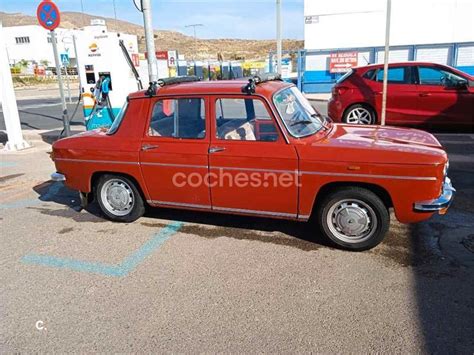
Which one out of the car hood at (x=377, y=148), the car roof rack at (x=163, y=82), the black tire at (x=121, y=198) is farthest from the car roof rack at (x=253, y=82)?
the black tire at (x=121, y=198)

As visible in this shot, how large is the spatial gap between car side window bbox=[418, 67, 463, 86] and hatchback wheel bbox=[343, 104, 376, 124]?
49.1 inches

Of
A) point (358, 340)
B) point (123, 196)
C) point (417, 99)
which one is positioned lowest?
point (358, 340)

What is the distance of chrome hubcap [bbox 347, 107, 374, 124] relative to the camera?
9.12 m

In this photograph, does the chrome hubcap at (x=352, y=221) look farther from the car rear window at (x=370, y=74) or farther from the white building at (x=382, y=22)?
the white building at (x=382, y=22)

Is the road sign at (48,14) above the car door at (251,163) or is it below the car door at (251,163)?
above

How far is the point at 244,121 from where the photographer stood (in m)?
4.39

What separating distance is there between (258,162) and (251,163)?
76 mm

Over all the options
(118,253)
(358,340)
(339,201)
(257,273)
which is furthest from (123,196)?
(358,340)

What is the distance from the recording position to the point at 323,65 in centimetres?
Answer: 2084

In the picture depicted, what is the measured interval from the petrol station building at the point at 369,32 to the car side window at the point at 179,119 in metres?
17.2

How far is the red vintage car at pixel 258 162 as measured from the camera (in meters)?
Result: 3.70

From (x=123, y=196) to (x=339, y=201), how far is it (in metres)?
2.64

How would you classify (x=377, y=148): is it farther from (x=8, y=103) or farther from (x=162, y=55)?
(x=162, y=55)

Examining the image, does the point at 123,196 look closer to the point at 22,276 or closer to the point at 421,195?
the point at 22,276
